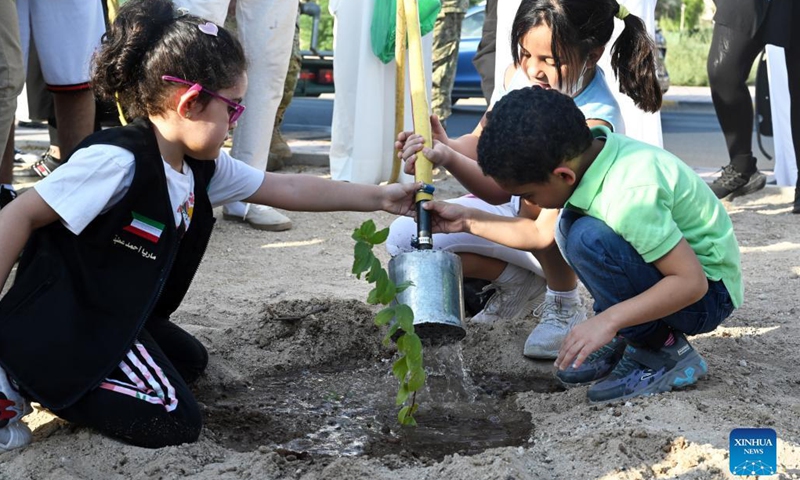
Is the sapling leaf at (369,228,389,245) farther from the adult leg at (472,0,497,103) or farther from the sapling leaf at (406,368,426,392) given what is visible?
the adult leg at (472,0,497,103)

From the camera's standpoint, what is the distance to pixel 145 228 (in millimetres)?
2436

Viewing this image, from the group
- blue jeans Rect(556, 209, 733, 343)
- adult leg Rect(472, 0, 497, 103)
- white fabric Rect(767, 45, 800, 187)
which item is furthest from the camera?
white fabric Rect(767, 45, 800, 187)

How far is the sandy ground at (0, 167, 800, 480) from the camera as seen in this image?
2.23 metres

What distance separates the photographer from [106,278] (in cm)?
242

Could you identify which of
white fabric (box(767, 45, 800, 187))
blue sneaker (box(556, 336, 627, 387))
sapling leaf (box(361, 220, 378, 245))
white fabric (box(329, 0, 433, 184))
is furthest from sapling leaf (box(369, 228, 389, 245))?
white fabric (box(767, 45, 800, 187))

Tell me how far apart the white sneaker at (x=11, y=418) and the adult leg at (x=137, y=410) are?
0.32 feet

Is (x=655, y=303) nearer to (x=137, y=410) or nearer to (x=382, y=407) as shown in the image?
(x=382, y=407)

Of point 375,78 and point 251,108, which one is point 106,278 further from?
point 375,78

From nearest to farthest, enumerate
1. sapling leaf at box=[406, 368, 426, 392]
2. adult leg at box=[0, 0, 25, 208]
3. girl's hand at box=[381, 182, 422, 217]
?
sapling leaf at box=[406, 368, 426, 392] → girl's hand at box=[381, 182, 422, 217] → adult leg at box=[0, 0, 25, 208]

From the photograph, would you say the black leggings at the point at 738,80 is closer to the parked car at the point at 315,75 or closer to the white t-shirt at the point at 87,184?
the white t-shirt at the point at 87,184

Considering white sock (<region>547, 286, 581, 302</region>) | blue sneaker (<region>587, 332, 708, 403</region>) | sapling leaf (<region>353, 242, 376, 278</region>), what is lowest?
white sock (<region>547, 286, 581, 302</region>)

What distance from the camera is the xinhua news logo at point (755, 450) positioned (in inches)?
79.2

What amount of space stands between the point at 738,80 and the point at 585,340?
11.1ft

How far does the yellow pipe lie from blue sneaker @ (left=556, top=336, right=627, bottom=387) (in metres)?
0.64
